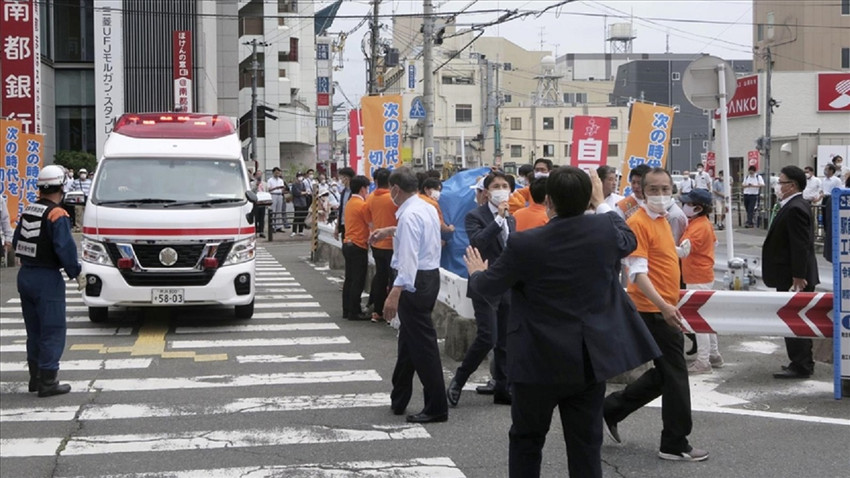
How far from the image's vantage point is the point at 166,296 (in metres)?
12.7

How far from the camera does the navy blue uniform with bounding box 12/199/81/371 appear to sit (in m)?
9.15

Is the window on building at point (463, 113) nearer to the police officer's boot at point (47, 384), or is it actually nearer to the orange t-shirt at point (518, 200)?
the orange t-shirt at point (518, 200)

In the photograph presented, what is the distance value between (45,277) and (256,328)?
15.1 feet

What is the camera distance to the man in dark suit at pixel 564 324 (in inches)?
195

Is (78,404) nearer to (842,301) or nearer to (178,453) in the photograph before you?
(178,453)

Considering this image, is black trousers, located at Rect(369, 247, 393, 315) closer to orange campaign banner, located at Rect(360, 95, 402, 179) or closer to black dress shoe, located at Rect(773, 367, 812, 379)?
black dress shoe, located at Rect(773, 367, 812, 379)

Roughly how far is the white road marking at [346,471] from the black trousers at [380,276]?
6518mm

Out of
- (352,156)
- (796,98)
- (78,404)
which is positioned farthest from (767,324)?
(796,98)

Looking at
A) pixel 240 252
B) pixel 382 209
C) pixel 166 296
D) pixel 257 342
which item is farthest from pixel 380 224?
pixel 166 296

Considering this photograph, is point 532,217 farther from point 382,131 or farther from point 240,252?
point 382,131

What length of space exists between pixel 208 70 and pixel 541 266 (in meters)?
45.0

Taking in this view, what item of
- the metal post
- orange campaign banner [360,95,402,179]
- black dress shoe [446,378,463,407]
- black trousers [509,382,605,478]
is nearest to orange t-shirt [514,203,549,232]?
black dress shoe [446,378,463,407]

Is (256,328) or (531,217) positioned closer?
(531,217)

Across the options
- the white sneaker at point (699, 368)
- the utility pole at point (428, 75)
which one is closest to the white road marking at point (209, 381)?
the white sneaker at point (699, 368)
